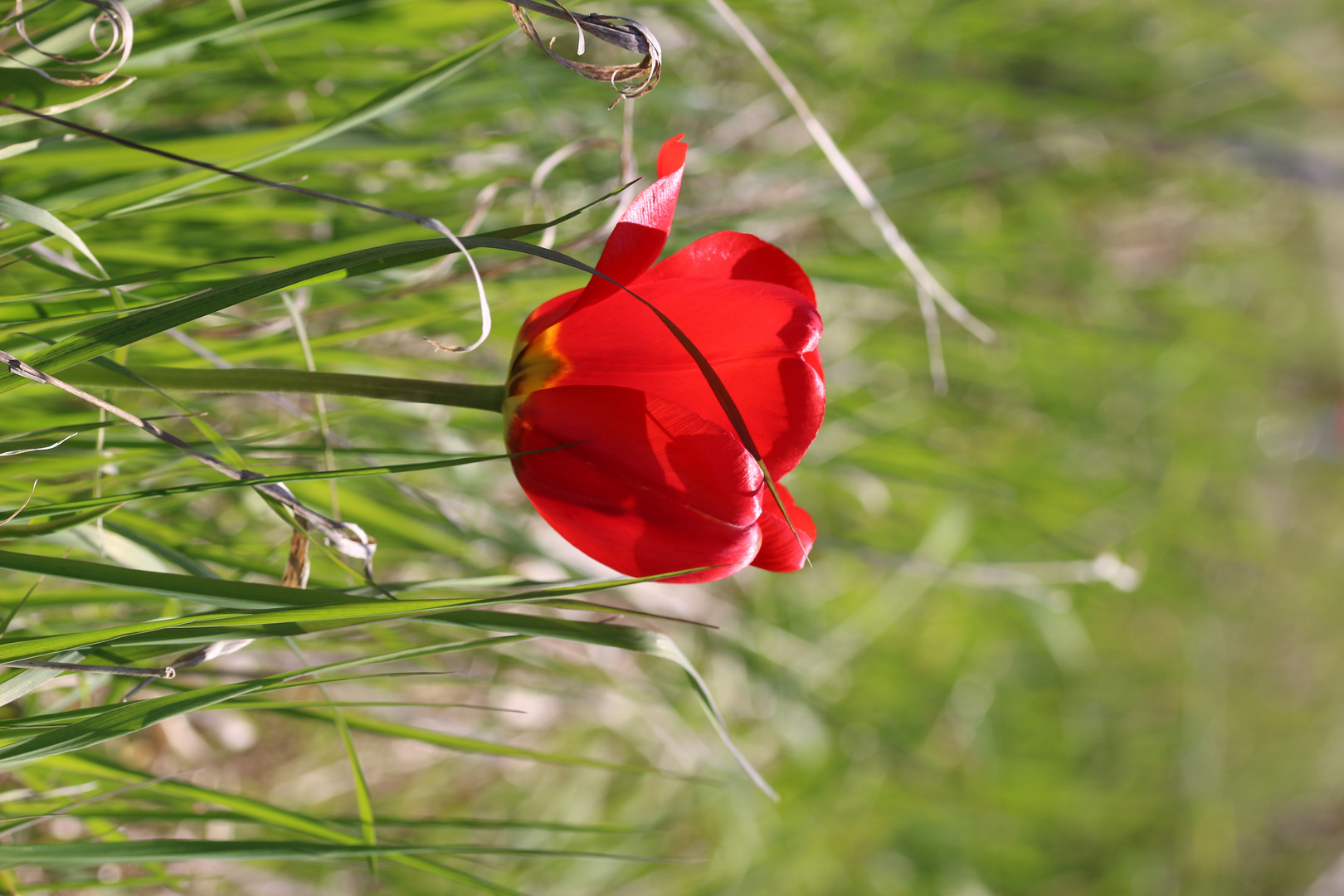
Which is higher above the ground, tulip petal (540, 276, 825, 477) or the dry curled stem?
the dry curled stem

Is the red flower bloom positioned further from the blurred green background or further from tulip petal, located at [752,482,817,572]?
the blurred green background

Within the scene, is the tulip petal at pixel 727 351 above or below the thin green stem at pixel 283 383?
below

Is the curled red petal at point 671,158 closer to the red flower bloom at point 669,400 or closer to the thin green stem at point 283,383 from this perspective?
the red flower bloom at point 669,400

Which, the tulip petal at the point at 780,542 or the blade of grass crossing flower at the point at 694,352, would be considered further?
the tulip petal at the point at 780,542

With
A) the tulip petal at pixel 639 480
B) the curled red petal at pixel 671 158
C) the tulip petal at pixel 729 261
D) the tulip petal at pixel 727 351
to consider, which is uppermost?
the curled red petal at pixel 671 158

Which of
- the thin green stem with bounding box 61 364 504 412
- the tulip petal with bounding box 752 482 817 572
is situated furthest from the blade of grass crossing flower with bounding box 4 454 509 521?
the tulip petal with bounding box 752 482 817 572

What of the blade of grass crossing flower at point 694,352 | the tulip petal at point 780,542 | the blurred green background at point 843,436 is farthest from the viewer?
the blurred green background at point 843,436

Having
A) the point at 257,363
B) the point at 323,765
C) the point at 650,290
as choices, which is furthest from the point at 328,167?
the point at 323,765

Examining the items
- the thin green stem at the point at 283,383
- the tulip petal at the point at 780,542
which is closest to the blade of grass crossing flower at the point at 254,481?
the thin green stem at the point at 283,383

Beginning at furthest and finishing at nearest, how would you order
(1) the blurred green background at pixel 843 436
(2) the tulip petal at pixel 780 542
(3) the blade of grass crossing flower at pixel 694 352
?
(1) the blurred green background at pixel 843 436 < (2) the tulip petal at pixel 780 542 < (3) the blade of grass crossing flower at pixel 694 352
